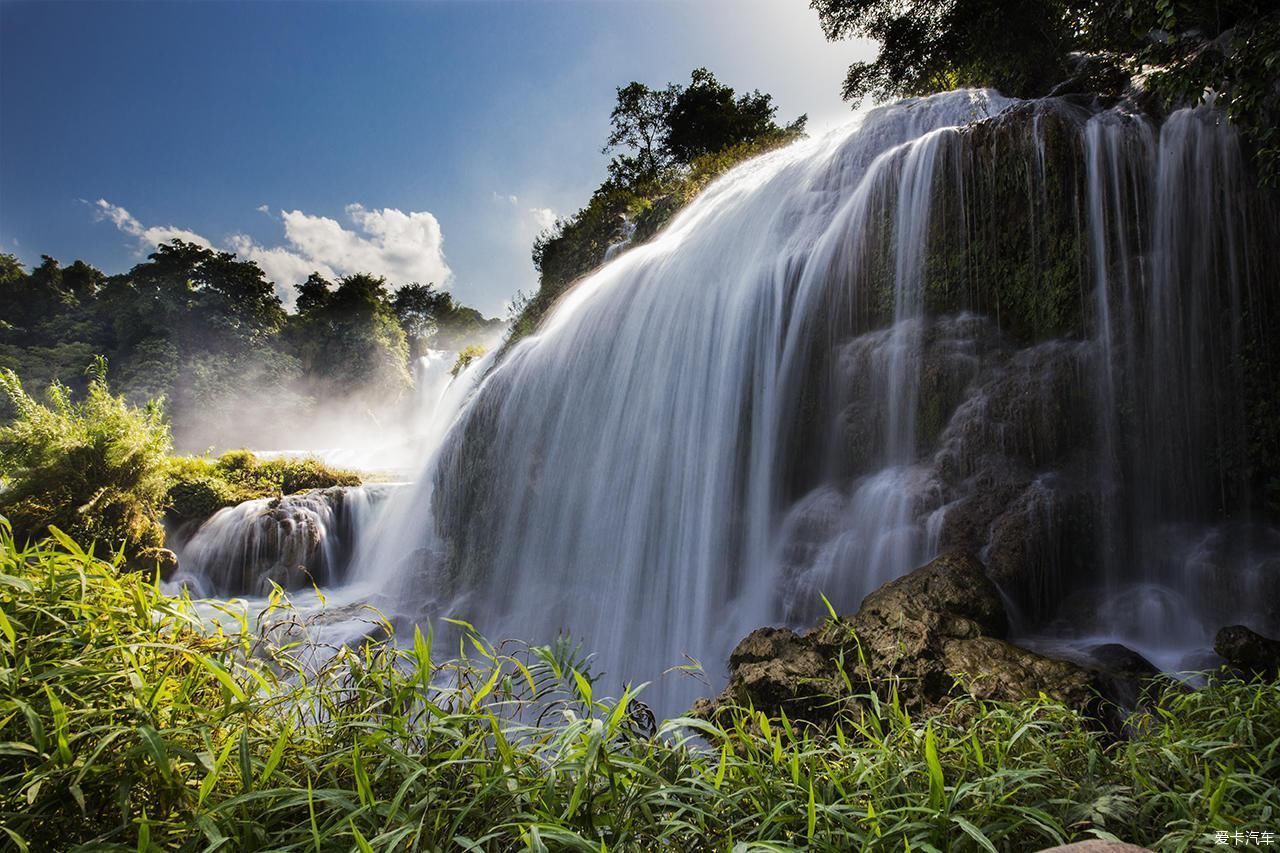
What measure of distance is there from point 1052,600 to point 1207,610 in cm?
110

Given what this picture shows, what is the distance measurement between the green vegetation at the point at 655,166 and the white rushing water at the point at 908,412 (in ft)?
23.6

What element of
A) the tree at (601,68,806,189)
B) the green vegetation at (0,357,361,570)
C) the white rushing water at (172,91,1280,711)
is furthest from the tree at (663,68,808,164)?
the green vegetation at (0,357,361,570)

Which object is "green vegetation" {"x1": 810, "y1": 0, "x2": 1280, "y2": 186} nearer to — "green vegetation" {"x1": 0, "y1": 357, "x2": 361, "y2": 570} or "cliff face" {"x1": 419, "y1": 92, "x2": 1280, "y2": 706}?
"cliff face" {"x1": 419, "y1": 92, "x2": 1280, "y2": 706}

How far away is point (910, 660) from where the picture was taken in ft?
11.7

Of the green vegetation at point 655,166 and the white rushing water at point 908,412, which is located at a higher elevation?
the green vegetation at point 655,166

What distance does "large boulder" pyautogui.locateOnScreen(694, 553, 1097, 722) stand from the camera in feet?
10.6

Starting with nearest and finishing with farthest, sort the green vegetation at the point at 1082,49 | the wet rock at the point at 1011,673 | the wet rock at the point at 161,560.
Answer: the wet rock at the point at 1011,673, the green vegetation at the point at 1082,49, the wet rock at the point at 161,560

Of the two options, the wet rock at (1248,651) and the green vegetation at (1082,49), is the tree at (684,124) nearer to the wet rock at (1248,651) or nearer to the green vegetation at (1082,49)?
the green vegetation at (1082,49)

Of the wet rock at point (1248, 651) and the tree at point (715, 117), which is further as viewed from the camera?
the tree at point (715, 117)

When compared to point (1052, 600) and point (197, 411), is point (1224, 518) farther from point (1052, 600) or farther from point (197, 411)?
point (197, 411)

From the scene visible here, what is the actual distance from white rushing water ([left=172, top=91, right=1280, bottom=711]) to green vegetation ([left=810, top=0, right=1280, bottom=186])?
2.85ft

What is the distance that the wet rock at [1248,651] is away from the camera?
340 centimetres

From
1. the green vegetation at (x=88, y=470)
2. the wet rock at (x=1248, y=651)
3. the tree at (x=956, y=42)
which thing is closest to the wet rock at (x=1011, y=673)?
the wet rock at (x=1248, y=651)

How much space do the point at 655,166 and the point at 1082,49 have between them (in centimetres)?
1693
